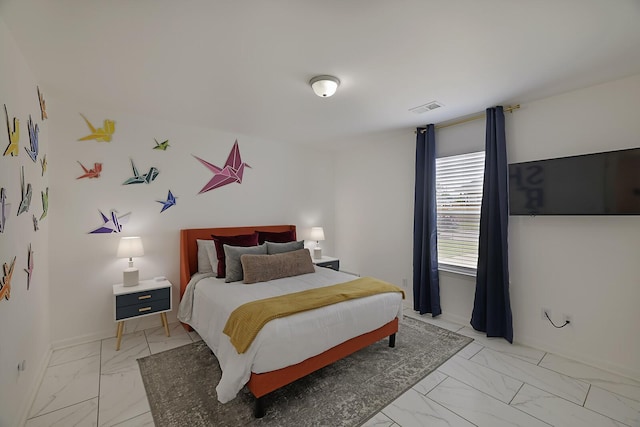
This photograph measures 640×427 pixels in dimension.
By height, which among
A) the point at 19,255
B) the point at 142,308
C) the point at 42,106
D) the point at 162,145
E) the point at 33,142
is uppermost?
the point at 42,106

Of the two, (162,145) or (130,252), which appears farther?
(162,145)

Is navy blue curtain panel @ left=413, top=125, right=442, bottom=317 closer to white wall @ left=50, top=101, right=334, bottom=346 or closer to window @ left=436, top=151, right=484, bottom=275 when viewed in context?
window @ left=436, top=151, right=484, bottom=275

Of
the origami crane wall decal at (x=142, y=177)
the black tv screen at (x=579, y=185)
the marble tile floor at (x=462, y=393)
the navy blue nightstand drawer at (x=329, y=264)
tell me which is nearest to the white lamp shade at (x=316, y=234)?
the navy blue nightstand drawer at (x=329, y=264)

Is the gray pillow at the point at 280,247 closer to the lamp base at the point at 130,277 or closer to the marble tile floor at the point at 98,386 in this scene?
the marble tile floor at the point at 98,386

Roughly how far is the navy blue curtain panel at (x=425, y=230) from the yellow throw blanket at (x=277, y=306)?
1.15 meters

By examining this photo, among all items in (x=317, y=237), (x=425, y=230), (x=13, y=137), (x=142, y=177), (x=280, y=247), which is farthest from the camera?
(x=317, y=237)

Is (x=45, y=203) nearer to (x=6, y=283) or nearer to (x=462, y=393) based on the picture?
(x=6, y=283)

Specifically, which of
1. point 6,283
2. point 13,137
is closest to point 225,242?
point 6,283

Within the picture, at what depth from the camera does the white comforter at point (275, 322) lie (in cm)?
188

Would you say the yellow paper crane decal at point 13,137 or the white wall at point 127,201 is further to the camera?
the white wall at point 127,201

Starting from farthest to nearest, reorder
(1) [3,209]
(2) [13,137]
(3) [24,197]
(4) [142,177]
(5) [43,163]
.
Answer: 1. (4) [142,177]
2. (5) [43,163]
3. (3) [24,197]
4. (2) [13,137]
5. (1) [3,209]

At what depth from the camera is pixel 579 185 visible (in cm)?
249

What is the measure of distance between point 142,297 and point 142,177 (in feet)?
4.59

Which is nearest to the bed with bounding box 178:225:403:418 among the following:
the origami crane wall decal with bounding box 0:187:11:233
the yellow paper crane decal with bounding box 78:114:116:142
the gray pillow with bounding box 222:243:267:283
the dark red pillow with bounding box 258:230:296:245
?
the gray pillow with bounding box 222:243:267:283
